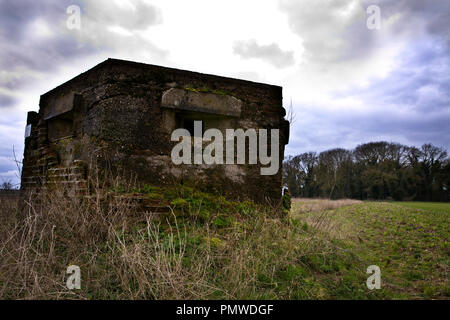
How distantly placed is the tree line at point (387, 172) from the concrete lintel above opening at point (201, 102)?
22428 mm

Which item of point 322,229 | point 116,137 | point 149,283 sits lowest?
point 149,283

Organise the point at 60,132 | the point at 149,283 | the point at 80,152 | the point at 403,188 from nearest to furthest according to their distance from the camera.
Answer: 1. the point at 149,283
2. the point at 80,152
3. the point at 60,132
4. the point at 403,188

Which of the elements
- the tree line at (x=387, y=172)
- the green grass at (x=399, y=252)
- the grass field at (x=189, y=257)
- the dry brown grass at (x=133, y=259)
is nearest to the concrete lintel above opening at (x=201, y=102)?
the grass field at (x=189, y=257)

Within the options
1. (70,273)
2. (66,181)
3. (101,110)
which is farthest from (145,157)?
(70,273)

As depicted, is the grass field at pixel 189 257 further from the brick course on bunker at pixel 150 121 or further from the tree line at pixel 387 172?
the tree line at pixel 387 172

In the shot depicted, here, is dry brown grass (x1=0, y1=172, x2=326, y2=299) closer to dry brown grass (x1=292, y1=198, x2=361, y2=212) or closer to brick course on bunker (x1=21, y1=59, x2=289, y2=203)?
brick course on bunker (x1=21, y1=59, x2=289, y2=203)

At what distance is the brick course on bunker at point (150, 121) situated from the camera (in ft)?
15.0

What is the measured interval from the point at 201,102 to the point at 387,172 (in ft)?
93.6

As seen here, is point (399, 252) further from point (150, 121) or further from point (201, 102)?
point (150, 121)

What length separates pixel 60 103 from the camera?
548 centimetres

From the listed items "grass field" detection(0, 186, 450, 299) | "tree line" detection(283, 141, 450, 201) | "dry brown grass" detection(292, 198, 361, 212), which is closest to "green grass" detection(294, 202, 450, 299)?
"grass field" detection(0, 186, 450, 299)

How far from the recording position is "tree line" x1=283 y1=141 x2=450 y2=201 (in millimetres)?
28000
